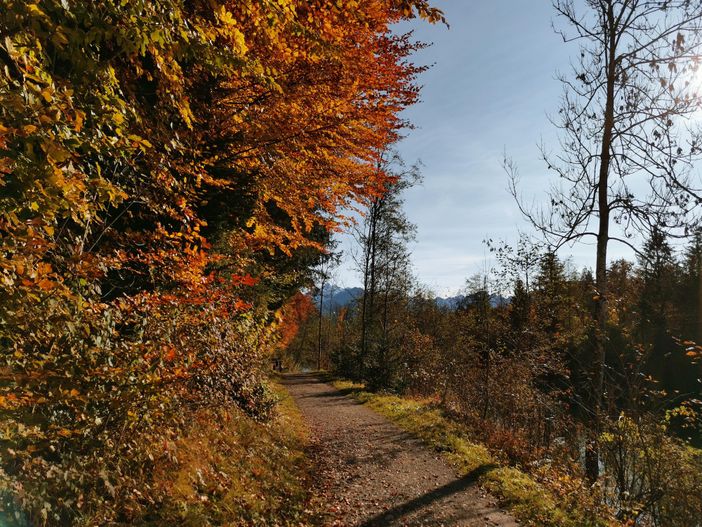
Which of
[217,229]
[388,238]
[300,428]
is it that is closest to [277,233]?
[217,229]

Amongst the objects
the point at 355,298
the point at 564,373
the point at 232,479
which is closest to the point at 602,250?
the point at 564,373

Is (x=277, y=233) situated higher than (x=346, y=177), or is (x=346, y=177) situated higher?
(x=346, y=177)

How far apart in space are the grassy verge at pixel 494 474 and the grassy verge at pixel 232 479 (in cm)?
333

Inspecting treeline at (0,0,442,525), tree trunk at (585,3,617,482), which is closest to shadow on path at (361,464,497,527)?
tree trunk at (585,3,617,482)

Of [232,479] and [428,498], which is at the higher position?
[232,479]

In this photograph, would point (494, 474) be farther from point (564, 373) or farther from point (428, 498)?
point (564, 373)

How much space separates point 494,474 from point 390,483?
2.13 meters

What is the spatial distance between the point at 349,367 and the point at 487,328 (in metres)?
10.1

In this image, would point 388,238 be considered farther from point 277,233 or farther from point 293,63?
point 293,63

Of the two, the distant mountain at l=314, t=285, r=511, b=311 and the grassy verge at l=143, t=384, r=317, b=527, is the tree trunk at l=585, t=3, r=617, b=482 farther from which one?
the distant mountain at l=314, t=285, r=511, b=311

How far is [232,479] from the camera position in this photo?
600 centimetres

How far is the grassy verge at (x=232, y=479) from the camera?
15.7ft

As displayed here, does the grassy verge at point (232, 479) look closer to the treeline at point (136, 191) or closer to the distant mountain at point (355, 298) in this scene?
the treeline at point (136, 191)

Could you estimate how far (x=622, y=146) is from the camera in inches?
309
